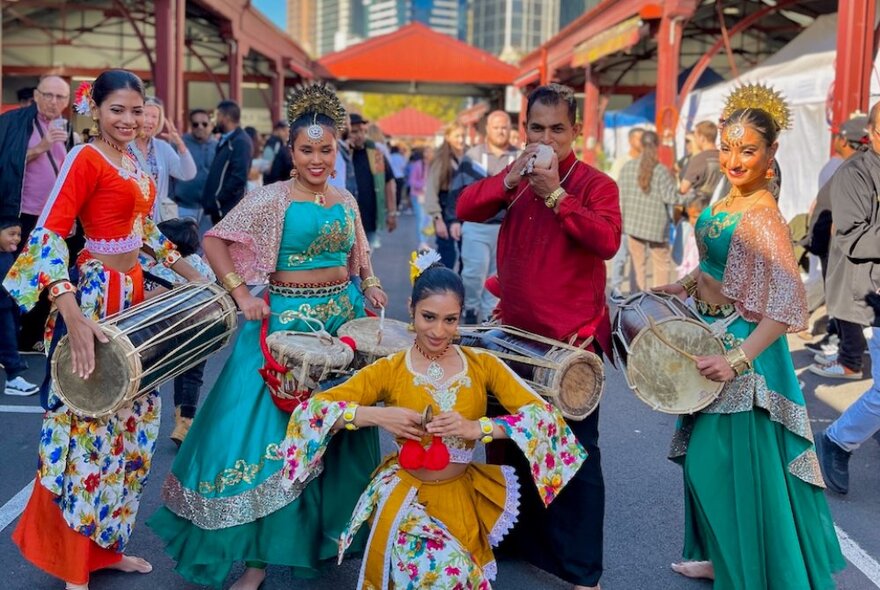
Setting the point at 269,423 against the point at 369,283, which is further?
the point at 369,283

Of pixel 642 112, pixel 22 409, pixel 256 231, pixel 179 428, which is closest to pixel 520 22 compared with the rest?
pixel 642 112

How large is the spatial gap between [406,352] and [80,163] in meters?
1.39

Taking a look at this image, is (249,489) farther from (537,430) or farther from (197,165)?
(197,165)

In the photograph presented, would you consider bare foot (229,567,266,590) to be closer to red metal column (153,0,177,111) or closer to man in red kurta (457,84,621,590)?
man in red kurta (457,84,621,590)

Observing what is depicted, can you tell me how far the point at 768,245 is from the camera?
340cm

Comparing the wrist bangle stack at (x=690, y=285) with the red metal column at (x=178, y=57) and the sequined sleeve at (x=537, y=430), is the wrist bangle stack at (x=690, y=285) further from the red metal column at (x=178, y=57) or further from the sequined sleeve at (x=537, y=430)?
the red metal column at (x=178, y=57)

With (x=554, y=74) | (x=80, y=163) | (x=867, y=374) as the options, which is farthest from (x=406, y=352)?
(x=554, y=74)

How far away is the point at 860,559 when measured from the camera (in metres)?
4.10

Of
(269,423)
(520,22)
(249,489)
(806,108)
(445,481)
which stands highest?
(520,22)

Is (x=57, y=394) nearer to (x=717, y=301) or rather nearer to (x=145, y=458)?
(x=145, y=458)

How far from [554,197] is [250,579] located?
179 centimetres

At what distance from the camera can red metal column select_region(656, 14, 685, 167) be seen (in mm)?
14117

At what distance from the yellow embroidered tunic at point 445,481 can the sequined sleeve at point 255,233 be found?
2.29 feet

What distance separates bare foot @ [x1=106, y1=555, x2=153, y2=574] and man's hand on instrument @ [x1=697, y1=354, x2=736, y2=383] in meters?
2.28
